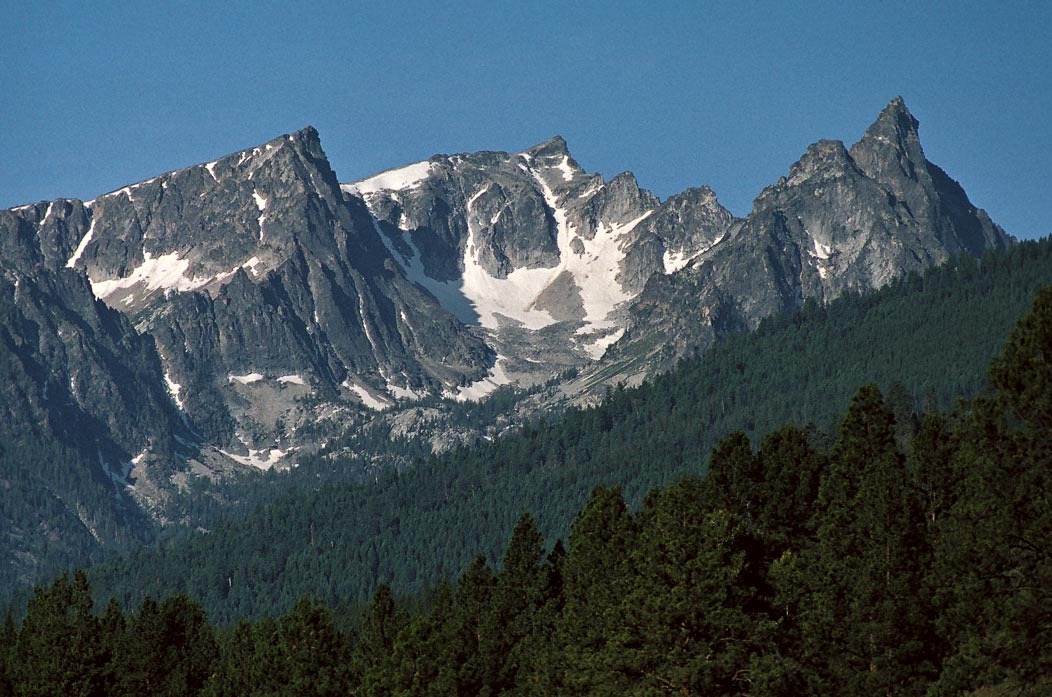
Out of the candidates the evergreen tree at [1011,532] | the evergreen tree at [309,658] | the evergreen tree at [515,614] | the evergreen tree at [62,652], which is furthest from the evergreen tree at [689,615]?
the evergreen tree at [62,652]

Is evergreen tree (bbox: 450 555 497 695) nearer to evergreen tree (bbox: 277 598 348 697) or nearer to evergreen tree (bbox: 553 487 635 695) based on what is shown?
evergreen tree (bbox: 553 487 635 695)

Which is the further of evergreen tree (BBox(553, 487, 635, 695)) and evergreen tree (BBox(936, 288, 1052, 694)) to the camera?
evergreen tree (BBox(553, 487, 635, 695))

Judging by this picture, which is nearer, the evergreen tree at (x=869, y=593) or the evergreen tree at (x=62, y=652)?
the evergreen tree at (x=869, y=593)

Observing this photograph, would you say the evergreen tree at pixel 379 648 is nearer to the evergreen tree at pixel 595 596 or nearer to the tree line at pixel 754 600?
the tree line at pixel 754 600

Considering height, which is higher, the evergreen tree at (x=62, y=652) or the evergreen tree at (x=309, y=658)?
the evergreen tree at (x=62, y=652)

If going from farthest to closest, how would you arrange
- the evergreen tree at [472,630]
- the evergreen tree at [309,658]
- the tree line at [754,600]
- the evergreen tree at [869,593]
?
the evergreen tree at [309,658] → the evergreen tree at [472,630] → the evergreen tree at [869,593] → the tree line at [754,600]

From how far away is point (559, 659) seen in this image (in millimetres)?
105562

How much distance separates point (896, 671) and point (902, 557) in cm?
664

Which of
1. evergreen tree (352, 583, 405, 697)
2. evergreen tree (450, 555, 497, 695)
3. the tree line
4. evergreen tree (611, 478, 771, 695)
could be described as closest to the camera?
the tree line

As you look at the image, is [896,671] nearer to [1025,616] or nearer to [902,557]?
[902,557]

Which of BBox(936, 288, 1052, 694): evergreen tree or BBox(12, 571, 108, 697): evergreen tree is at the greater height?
Answer: BBox(12, 571, 108, 697): evergreen tree

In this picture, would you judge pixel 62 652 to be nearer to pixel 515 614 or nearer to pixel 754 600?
pixel 515 614

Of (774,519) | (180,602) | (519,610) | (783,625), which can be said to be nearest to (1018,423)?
(783,625)

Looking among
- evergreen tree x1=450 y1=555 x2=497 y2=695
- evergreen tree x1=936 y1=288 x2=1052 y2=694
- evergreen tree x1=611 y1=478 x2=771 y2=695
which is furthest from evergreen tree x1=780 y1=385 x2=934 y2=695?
evergreen tree x1=450 y1=555 x2=497 y2=695
